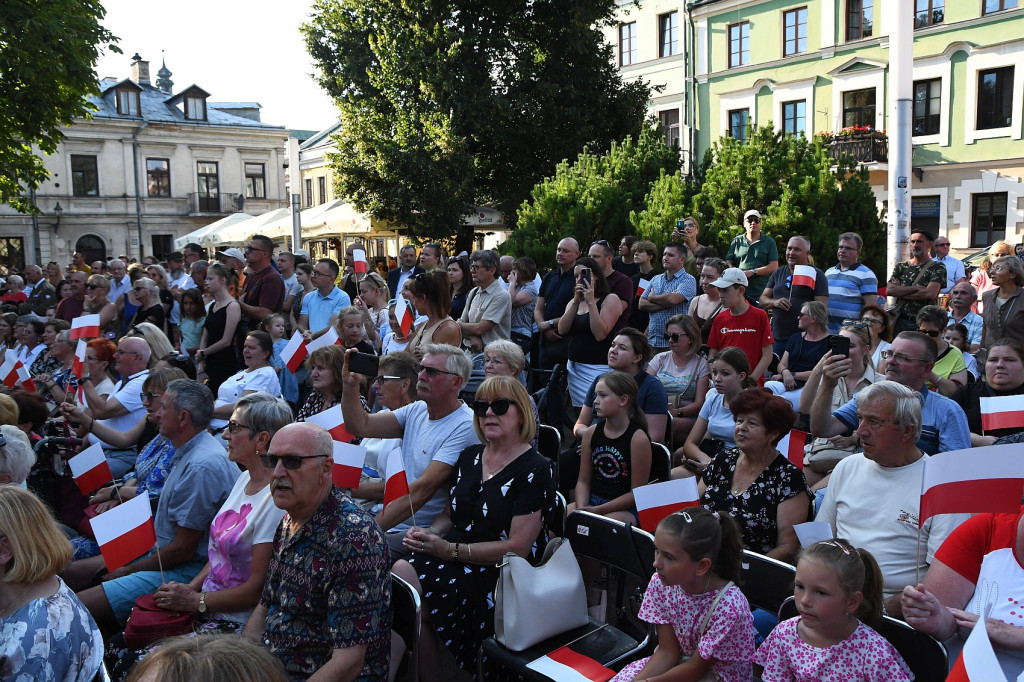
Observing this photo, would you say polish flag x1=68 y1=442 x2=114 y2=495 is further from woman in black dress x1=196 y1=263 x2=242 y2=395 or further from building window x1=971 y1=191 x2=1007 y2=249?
building window x1=971 y1=191 x2=1007 y2=249

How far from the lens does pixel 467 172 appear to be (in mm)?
22172

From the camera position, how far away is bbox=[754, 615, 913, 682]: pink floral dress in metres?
2.65

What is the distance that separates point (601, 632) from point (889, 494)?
1.35m

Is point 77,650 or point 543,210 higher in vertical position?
point 543,210

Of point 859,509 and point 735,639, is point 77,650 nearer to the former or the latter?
point 735,639

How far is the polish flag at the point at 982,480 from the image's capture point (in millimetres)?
2842

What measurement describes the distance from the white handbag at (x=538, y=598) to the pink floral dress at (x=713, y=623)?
421 millimetres

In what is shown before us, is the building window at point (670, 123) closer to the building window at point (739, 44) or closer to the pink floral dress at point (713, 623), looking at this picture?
the building window at point (739, 44)

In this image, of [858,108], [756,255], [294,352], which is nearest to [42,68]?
[294,352]

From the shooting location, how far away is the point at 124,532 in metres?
3.59

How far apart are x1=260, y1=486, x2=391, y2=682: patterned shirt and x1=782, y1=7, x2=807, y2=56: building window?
1108 inches

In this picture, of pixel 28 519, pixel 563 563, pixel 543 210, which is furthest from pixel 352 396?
pixel 543 210

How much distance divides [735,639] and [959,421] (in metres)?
2.06

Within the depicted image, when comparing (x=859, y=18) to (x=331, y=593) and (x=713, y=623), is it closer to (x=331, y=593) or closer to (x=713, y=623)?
(x=713, y=623)
